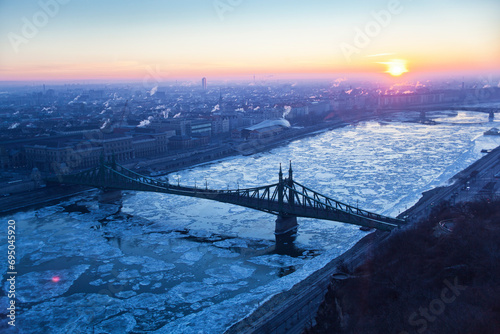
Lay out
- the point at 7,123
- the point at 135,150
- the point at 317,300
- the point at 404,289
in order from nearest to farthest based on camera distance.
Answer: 1. the point at 404,289
2. the point at 317,300
3. the point at 135,150
4. the point at 7,123

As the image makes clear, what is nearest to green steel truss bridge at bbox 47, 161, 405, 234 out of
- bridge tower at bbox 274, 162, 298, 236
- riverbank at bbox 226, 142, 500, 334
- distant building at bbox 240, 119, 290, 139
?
bridge tower at bbox 274, 162, 298, 236

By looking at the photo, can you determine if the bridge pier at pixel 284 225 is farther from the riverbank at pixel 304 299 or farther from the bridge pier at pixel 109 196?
the bridge pier at pixel 109 196

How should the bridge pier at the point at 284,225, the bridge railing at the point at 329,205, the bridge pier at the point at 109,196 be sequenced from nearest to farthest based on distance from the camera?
the bridge railing at the point at 329,205 → the bridge pier at the point at 284,225 → the bridge pier at the point at 109,196

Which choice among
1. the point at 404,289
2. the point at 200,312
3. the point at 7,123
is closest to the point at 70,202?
the point at 200,312

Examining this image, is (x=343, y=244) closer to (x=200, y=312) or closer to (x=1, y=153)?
(x=200, y=312)

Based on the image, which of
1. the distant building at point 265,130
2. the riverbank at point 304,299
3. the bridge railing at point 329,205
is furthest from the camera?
the distant building at point 265,130

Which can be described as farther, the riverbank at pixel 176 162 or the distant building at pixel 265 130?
the distant building at pixel 265 130

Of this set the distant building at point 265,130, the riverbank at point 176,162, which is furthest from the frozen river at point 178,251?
the distant building at point 265,130
